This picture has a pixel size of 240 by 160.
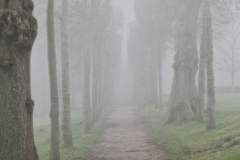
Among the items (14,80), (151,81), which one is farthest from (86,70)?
(151,81)

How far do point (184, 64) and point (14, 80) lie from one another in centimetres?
895

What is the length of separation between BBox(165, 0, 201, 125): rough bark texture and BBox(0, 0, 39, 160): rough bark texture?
27.9 feet

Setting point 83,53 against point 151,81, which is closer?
point 83,53

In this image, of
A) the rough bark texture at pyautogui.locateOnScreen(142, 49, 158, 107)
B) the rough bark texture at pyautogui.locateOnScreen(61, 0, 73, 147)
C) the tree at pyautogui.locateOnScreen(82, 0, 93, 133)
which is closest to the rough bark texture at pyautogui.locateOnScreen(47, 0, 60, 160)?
the rough bark texture at pyautogui.locateOnScreen(61, 0, 73, 147)

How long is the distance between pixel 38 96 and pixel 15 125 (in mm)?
38565

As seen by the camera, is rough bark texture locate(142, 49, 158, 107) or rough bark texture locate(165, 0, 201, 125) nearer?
rough bark texture locate(165, 0, 201, 125)

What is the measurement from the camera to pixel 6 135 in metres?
3.07

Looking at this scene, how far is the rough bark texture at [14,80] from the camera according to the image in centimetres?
305

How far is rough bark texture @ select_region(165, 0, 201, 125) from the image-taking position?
1050 cm

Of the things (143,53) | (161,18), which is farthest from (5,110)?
(143,53)

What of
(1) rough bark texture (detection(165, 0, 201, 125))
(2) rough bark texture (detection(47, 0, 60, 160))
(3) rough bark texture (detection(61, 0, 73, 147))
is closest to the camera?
(2) rough bark texture (detection(47, 0, 60, 160))

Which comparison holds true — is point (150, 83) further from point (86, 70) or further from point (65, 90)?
point (65, 90)

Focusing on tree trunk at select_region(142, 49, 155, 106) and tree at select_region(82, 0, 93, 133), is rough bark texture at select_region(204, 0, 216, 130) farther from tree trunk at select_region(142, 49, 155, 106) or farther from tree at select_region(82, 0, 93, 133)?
tree trunk at select_region(142, 49, 155, 106)

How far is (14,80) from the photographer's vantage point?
122 inches
